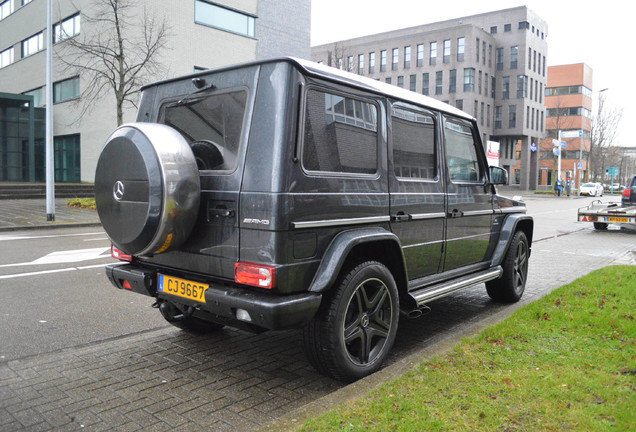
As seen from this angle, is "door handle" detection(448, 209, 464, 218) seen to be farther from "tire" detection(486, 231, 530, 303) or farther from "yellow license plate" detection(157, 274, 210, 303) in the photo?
"yellow license plate" detection(157, 274, 210, 303)

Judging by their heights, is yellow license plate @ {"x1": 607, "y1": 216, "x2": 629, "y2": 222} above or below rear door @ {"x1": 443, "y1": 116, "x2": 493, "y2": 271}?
below

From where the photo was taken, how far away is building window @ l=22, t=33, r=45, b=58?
33625 mm

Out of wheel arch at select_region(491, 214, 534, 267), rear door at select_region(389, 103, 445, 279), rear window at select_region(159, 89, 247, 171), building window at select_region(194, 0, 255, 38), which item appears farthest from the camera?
building window at select_region(194, 0, 255, 38)

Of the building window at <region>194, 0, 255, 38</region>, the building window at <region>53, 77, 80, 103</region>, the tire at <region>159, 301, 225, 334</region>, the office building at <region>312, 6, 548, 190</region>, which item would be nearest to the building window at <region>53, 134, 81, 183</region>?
the building window at <region>53, 77, 80, 103</region>

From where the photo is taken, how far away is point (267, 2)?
32688mm

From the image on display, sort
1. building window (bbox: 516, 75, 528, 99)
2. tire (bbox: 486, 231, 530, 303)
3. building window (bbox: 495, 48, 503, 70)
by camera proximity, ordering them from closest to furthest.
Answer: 1. tire (bbox: 486, 231, 530, 303)
2. building window (bbox: 516, 75, 528, 99)
3. building window (bbox: 495, 48, 503, 70)

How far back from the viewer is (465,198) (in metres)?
5.24

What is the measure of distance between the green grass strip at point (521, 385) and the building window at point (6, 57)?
41943 mm

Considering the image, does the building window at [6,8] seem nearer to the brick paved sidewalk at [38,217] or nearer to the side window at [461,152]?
the brick paved sidewalk at [38,217]

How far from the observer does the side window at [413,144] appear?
4297 millimetres

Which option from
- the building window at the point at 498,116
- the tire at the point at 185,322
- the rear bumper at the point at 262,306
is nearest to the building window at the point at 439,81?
the building window at the point at 498,116

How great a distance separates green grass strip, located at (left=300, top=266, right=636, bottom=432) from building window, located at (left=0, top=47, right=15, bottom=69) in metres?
41.9

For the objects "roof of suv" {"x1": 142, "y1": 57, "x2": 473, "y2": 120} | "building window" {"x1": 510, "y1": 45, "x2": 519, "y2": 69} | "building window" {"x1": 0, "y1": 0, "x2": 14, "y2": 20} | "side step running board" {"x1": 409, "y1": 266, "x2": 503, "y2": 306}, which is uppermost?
"building window" {"x1": 510, "y1": 45, "x2": 519, "y2": 69}

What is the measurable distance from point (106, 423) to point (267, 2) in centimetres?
3309
